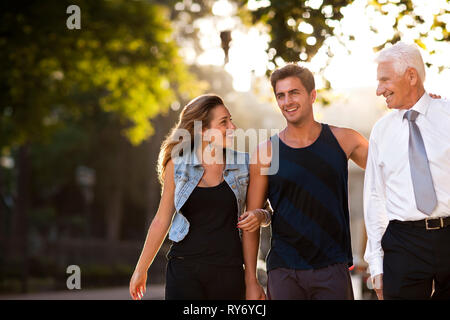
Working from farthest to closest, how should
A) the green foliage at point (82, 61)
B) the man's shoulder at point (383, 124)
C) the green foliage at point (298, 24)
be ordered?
the green foliage at point (82, 61) → the green foliage at point (298, 24) → the man's shoulder at point (383, 124)

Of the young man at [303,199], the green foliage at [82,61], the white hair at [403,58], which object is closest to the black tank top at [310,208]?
the young man at [303,199]

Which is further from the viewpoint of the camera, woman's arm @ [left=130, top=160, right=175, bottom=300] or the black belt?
woman's arm @ [left=130, top=160, right=175, bottom=300]

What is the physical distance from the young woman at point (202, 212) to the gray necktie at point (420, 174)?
3.45ft

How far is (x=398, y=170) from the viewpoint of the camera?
13.7 feet

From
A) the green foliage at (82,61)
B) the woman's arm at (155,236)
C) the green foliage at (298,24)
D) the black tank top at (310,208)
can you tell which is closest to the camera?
the black tank top at (310,208)

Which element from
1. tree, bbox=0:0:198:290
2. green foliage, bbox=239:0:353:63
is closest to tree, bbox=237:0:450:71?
green foliage, bbox=239:0:353:63

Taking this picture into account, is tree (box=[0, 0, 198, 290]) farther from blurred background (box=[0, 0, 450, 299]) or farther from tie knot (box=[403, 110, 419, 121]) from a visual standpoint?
tie knot (box=[403, 110, 419, 121])

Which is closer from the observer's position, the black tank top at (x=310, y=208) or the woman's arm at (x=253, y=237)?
the black tank top at (x=310, y=208)

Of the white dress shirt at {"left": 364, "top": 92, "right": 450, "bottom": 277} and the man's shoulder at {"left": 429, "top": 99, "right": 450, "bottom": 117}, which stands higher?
the man's shoulder at {"left": 429, "top": 99, "right": 450, "bottom": 117}

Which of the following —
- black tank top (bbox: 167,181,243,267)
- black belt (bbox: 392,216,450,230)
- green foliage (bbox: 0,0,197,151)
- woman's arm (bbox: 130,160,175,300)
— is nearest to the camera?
black belt (bbox: 392,216,450,230)

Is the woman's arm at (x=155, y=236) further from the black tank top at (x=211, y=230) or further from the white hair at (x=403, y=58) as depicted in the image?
the white hair at (x=403, y=58)

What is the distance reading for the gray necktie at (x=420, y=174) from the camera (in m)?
4.00

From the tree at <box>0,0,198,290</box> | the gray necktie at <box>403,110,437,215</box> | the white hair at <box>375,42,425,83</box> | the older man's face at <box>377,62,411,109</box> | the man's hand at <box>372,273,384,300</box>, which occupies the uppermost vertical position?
the tree at <box>0,0,198,290</box>

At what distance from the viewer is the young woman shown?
4578 millimetres
